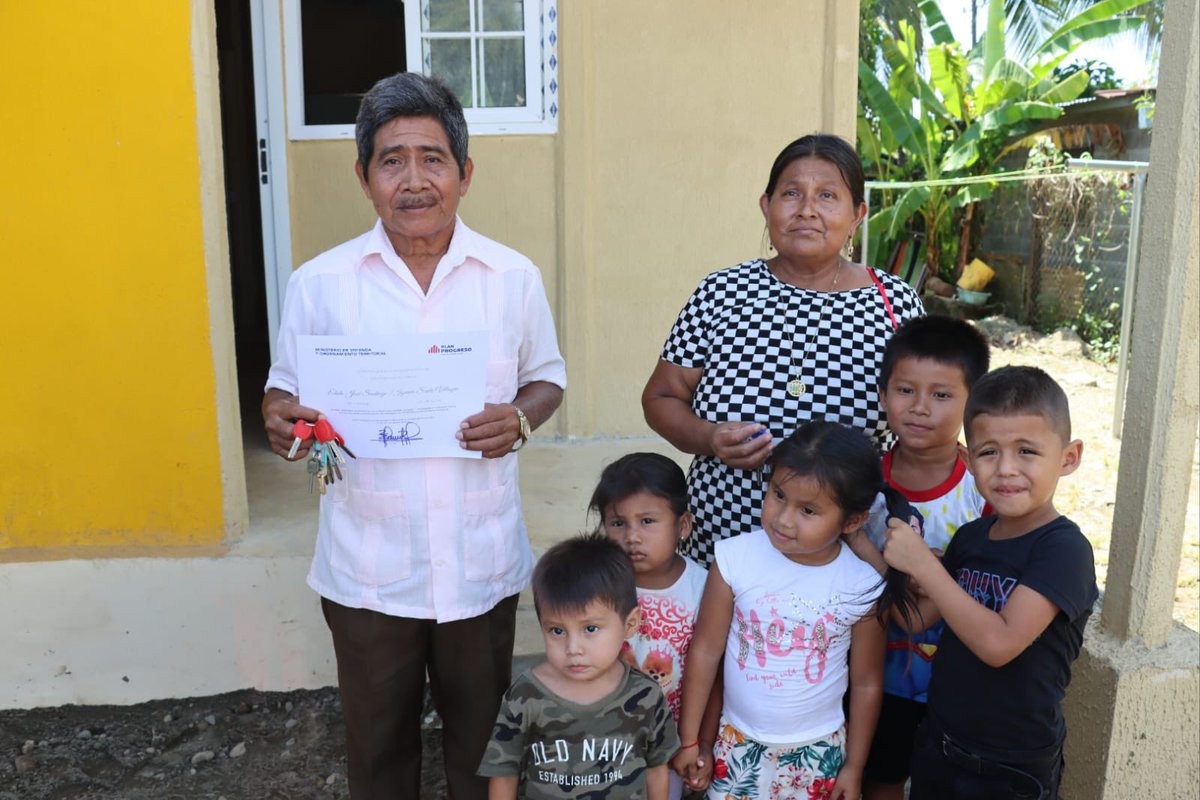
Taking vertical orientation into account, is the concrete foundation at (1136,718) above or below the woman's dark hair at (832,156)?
below

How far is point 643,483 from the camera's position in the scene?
2396 mm

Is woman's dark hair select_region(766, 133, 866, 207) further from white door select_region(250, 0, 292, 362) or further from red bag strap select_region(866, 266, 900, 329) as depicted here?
white door select_region(250, 0, 292, 362)

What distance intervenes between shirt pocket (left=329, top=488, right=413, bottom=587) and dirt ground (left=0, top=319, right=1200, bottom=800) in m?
1.21

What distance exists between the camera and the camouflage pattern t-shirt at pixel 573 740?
2160mm

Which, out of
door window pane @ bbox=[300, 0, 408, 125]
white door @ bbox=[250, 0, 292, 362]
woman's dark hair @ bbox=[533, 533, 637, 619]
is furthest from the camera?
door window pane @ bbox=[300, 0, 408, 125]

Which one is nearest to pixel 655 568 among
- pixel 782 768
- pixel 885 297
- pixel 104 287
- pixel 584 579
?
pixel 584 579

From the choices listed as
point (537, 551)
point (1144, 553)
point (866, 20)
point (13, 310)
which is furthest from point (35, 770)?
point (866, 20)

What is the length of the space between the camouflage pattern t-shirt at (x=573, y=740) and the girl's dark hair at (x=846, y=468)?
0.57 meters

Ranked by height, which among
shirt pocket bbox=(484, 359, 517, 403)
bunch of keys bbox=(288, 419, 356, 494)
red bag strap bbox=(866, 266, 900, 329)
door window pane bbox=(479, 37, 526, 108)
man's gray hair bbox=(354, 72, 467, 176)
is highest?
door window pane bbox=(479, 37, 526, 108)

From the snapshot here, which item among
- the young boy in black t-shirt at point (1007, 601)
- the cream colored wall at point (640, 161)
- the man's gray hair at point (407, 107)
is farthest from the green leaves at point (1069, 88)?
the man's gray hair at point (407, 107)

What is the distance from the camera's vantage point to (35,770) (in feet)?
10.8

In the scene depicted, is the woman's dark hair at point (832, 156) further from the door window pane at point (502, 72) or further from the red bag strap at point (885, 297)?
the door window pane at point (502, 72)

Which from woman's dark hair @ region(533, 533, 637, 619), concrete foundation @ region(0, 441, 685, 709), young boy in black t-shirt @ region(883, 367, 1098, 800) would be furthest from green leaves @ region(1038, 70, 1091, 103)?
woman's dark hair @ region(533, 533, 637, 619)
